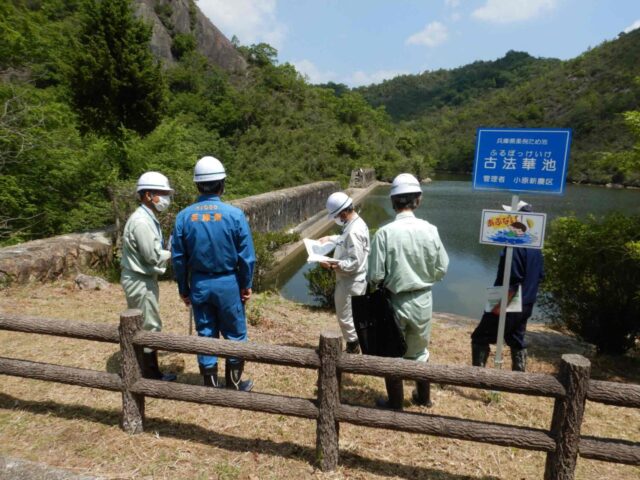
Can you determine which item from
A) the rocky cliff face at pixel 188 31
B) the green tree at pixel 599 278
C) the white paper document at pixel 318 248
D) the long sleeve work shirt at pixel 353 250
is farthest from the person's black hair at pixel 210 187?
the rocky cliff face at pixel 188 31

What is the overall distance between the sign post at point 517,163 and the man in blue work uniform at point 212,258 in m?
2.02

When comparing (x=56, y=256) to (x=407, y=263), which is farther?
(x=56, y=256)

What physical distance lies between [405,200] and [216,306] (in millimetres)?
1533

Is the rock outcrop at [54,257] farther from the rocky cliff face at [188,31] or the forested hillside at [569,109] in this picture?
the rocky cliff face at [188,31]

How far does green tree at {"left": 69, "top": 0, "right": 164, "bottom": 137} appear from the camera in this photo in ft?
24.7

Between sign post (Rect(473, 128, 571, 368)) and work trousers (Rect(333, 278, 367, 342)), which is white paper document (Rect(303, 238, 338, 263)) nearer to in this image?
work trousers (Rect(333, 278, 367, 342))

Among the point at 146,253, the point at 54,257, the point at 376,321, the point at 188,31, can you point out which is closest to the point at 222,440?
the point at 376,321

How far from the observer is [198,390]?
271 centimetres

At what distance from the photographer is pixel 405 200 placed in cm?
305

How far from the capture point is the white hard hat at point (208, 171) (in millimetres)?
2986

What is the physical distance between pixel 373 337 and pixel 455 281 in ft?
25.2

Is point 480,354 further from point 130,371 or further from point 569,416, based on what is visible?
point 130,371

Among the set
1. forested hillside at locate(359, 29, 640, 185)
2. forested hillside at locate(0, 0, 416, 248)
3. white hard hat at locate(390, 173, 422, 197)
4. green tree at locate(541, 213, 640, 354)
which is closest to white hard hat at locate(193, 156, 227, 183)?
white hard hat at locate(390, 173, 422, 197)

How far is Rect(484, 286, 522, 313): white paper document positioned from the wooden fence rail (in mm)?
1364
